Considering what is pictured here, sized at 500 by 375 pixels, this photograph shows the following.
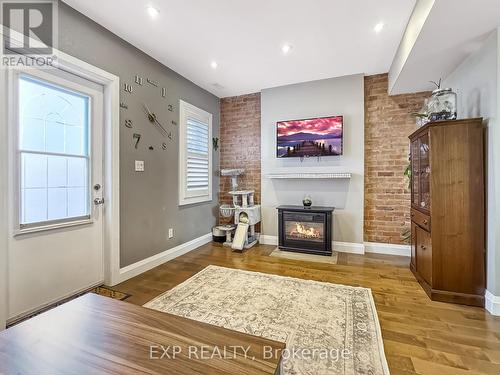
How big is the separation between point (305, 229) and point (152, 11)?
3259 millimetres

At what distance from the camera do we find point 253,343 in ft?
3.22

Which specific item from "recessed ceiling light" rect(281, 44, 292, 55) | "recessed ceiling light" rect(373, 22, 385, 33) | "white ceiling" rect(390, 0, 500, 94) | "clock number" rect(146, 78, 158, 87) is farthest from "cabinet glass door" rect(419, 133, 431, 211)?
"clock number" rect(146, 78, 158, 87)

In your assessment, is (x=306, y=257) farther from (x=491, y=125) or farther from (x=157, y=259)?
(x=491, y=125)

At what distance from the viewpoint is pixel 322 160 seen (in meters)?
3.87

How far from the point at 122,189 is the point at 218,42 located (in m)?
2.00

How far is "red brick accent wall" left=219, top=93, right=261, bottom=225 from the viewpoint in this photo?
4.39 meters

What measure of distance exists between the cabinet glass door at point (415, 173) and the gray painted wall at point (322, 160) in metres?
0.80

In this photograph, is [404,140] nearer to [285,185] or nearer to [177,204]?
[285,185]

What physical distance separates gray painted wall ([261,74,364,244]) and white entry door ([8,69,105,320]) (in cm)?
256

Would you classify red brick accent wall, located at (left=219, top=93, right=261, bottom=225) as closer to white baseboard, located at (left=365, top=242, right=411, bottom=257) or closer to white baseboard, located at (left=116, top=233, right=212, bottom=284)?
white baseboard, located at (left=116, top=233, right=212, bottom=284)

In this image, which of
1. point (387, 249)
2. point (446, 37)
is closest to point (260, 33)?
point (446, 37)

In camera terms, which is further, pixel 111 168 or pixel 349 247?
pixel 349 247

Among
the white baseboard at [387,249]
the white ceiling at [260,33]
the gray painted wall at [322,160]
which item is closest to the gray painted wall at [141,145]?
the white ceiling at [260,33]

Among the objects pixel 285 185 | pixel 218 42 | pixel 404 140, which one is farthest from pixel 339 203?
pixel 218 42
